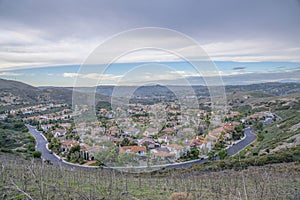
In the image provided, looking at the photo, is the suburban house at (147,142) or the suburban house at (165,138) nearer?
the suburban house at (147,142)

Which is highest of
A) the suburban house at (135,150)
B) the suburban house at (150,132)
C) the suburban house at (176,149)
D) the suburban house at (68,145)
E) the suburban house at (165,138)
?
the suburban house at (150,132)

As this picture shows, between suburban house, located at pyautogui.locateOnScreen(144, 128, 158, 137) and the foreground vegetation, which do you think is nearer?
the foreground vegetation

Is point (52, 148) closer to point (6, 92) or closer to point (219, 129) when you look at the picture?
point (219, 129)

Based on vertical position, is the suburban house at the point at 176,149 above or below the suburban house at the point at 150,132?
below

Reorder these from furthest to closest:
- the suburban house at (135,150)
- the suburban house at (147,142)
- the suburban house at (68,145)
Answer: the suburban house at (68,145) → the suburban house at (147,142) → the suburban house at (135,150)

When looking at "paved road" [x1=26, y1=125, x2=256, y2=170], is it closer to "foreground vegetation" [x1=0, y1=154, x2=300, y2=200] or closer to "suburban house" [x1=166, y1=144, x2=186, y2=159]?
"suburban house" [x1=166, y1=144, x2=186, y2=159]

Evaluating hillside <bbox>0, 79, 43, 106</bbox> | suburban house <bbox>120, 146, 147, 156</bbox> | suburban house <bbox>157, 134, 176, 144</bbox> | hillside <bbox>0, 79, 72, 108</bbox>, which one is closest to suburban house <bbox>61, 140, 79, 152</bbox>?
suburban house <bbox>120, 146, 147, 156</bbox>

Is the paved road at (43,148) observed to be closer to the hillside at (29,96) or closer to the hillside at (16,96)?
the hillside at (29,96)

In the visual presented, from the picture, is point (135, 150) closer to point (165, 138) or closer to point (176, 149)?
point (165, 138)

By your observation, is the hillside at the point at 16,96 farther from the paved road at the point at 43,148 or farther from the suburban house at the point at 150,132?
the suburban house at the point at 150,132

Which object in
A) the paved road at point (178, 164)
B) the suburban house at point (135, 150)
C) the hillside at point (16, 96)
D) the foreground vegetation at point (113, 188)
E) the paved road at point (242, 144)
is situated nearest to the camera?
the foreground vegetation at point (113, 188)

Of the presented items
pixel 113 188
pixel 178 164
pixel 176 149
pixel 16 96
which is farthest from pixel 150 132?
pixel 16 96

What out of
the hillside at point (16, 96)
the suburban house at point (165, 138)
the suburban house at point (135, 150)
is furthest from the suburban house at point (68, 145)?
the hillside at point (16, 96)
